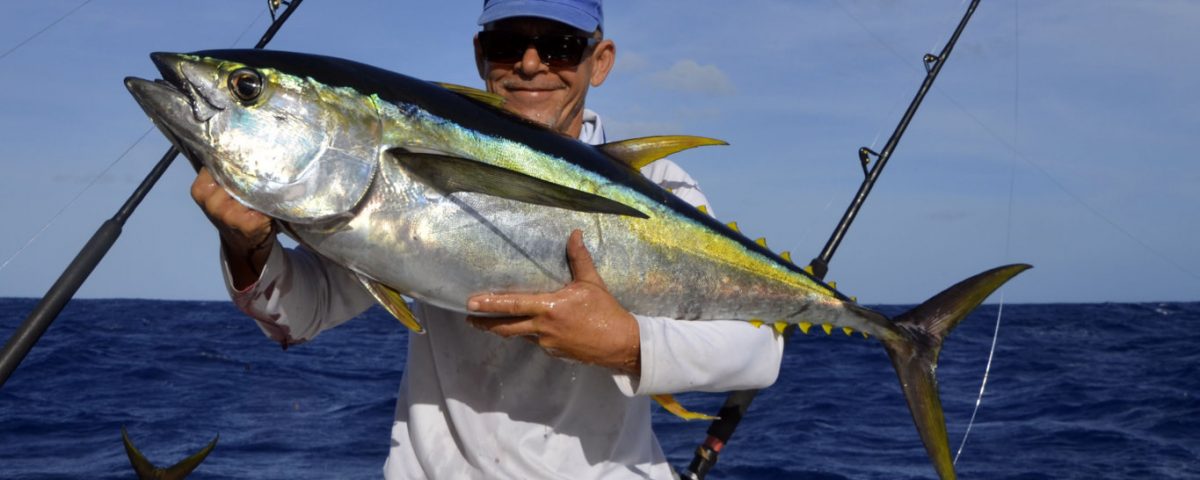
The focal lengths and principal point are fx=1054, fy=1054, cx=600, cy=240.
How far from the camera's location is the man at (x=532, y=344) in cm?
218

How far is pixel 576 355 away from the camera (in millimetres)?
2215

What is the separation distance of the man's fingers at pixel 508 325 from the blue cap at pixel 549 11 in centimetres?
84

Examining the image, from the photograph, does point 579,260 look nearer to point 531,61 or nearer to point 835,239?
point 531,61

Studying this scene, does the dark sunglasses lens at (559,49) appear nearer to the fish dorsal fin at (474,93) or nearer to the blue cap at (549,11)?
the blue cap at (549,11)

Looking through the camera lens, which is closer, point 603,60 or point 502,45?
point 502,45

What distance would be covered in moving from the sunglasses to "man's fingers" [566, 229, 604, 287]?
0.69 metres

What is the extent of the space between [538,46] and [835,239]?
5.77 ft

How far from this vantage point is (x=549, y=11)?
2.62 metres

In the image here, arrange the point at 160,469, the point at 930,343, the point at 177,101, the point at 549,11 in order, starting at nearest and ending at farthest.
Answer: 1. the point at 177,101
2. the point at 549,11
3. the point at 930,343
4. the point at 160,469

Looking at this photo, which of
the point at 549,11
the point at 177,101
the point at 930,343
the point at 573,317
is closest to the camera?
the point at 177,101

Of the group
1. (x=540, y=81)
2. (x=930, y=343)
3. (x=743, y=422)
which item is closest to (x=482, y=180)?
(x=540, y=81)

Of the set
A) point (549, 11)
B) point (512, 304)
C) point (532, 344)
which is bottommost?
point (532, 344)

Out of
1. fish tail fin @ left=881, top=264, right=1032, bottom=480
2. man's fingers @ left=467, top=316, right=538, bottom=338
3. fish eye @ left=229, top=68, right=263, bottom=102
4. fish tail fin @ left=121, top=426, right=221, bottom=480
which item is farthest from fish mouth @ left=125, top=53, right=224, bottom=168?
fish tail fin @ left=881, top=264, right=1032, bottom=480

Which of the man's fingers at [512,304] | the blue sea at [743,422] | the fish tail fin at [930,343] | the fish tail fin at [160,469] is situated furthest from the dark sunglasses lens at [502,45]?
the blue sea at [743,422]
